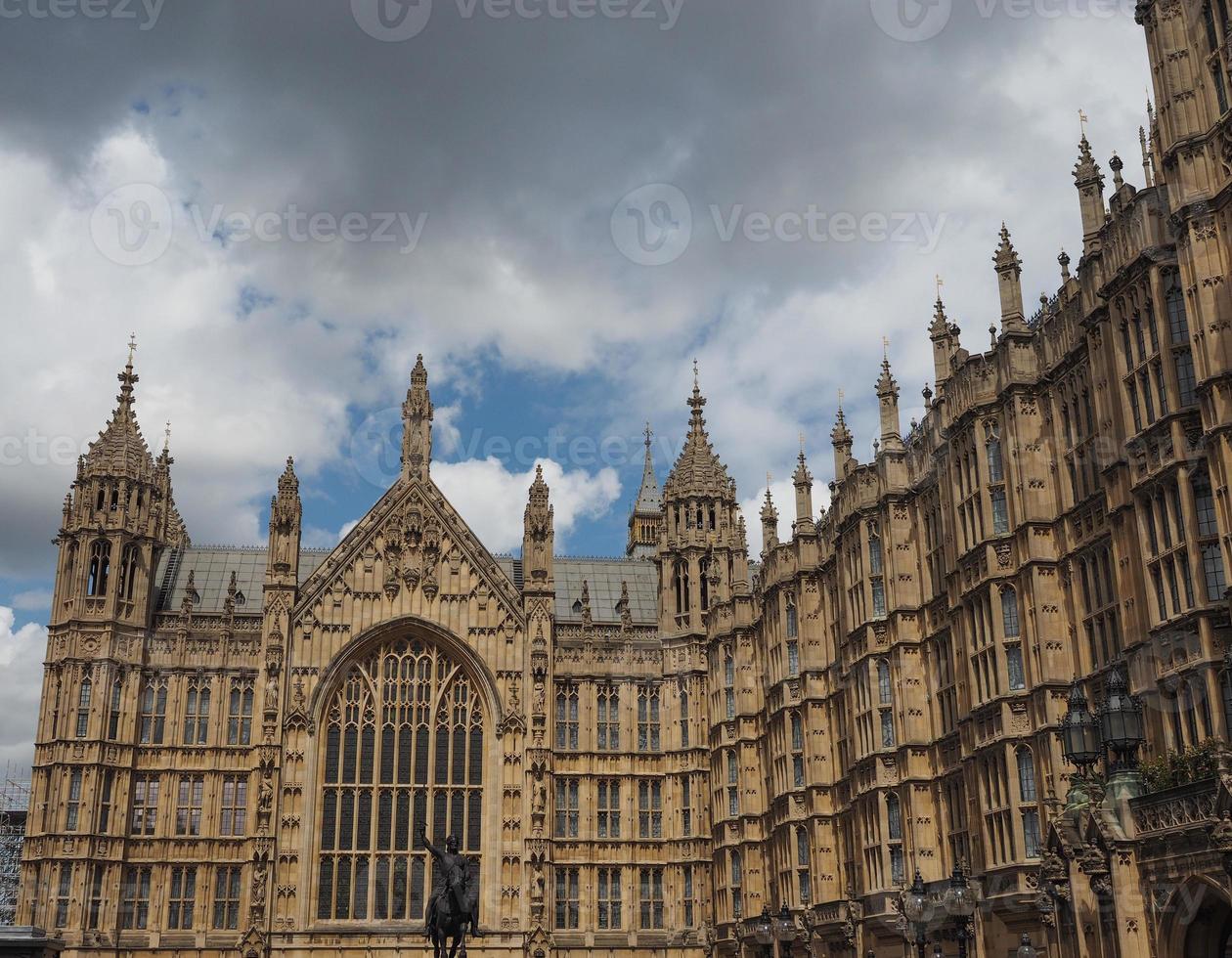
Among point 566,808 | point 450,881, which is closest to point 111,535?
point 566,808

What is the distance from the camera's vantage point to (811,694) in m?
53.8

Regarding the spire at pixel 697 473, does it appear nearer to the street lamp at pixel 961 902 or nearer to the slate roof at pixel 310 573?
the slate roof at pixel 310 573

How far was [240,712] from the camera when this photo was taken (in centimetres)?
6356

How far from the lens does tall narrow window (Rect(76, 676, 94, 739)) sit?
60.9 meters

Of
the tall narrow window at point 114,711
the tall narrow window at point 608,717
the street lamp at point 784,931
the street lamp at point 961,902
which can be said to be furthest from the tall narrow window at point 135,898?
the street lamp at point 961,902

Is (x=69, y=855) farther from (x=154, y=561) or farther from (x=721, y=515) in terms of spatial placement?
(x=721, y=515)

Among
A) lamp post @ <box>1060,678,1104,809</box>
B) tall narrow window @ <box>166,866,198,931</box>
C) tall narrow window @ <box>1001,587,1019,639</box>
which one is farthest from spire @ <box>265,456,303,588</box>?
lamp post @ <box>1060,678,1104,809</box>

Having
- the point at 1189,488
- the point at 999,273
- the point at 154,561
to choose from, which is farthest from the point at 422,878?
the point at 1189,488

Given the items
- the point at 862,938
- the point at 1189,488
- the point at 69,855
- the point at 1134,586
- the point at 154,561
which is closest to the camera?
the point at 1189,488

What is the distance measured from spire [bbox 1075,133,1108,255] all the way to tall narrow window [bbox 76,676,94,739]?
4682 centimetres

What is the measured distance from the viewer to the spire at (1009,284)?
1581 inches

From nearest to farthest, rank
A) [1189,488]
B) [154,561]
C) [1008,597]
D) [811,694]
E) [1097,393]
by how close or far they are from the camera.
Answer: [1189,488], [1097,393], [1008,597], [811,694], [154,561]

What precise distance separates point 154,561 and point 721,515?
2842cm

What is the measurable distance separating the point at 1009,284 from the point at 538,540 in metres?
32.7
